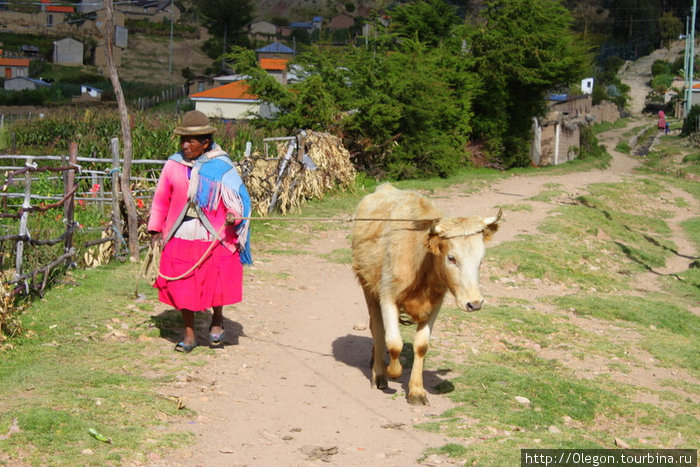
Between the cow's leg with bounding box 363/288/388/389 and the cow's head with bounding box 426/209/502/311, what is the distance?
1.16 m

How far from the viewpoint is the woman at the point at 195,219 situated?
7.78 metres

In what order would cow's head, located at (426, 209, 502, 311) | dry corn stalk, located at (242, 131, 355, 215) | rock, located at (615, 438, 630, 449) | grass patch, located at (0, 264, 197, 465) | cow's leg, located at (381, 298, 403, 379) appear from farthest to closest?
1. dry corn stalk, located at (242, 131, 355, 215)
2. cow's leg, located at (381, 298, 403, 379)
3. rock, located at (615, 438, 630, 449)
4. cow's head, located at (426, 209, 502, 311)
5. grass patch, located at (0, 264, 197, 465)

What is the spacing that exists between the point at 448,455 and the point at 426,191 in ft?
56.2

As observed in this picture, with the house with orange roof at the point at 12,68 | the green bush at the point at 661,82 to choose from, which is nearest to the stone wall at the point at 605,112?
the green bush at the point at 661,82

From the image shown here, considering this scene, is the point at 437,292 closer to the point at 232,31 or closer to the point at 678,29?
the point at 232,31

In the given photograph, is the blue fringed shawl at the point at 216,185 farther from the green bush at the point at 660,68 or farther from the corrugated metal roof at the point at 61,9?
the corrugated metal roof at the point at 61,9

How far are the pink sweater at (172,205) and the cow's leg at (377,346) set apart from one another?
154 centimetres

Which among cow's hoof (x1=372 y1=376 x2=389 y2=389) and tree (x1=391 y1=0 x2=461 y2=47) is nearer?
cow's hoof (x1=372 y1=376 x2=389 y2=389)

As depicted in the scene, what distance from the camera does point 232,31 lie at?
91562 millimetres

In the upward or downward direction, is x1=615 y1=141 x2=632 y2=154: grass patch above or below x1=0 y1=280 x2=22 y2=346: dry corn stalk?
above

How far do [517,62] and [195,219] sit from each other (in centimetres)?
2493

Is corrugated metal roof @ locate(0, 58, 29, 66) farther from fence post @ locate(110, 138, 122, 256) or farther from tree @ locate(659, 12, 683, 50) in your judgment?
tree @ locate(659, 12, 683, 50)

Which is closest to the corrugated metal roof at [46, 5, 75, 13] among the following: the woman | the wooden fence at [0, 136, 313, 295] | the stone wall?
the stone wall

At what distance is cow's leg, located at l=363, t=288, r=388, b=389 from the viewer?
755 centimetres
